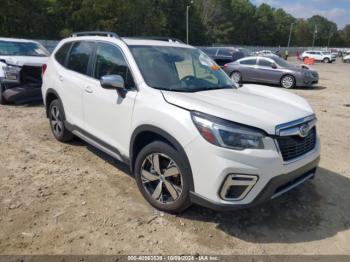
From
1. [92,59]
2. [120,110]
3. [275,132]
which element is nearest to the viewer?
[275,132]

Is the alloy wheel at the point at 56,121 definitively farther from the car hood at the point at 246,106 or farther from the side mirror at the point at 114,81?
the car hood at the point at 246,106

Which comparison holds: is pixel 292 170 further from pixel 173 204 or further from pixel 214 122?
pixel 173 204

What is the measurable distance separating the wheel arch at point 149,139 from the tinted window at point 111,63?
599 mm

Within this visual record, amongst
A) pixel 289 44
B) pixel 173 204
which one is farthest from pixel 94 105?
pixel 289 44

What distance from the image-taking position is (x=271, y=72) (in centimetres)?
1562

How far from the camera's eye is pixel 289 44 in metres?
106

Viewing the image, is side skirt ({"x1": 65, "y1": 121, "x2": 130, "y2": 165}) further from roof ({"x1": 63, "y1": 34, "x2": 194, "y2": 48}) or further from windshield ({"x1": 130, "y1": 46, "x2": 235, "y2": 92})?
roof ({"x1": 63, "y1": 34, "x2": 194, "y2": 48})

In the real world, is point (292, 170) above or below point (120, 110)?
below

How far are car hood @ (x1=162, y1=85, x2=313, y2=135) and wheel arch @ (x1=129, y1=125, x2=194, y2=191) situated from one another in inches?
13.2

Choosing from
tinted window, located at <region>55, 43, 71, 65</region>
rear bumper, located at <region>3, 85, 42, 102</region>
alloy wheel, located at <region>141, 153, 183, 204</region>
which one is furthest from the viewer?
rear bumper, located at <region>3, 85, 42, 102</region>

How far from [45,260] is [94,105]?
2060 mm

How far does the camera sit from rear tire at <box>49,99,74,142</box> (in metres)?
5.44

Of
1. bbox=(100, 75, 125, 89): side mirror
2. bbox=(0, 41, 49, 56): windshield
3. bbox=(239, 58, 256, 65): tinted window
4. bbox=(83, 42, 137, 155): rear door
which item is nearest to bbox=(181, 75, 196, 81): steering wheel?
bbox=(83, 42, 137, 155): rear door

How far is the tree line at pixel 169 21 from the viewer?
46.5 m
